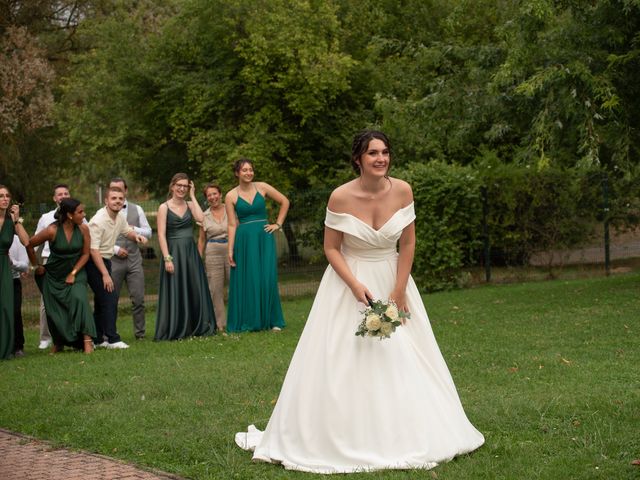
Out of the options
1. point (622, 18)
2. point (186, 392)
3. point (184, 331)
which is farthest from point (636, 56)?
point (186, 392)

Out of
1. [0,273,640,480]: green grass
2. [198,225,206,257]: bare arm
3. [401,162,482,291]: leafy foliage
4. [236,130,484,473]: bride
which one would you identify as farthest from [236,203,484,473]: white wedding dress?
[401,162,482,291]: leafy foliage

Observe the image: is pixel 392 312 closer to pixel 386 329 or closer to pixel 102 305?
pixel 386 329

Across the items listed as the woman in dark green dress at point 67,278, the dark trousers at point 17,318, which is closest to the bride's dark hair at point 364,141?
the woman in dark green dress at point 67,278

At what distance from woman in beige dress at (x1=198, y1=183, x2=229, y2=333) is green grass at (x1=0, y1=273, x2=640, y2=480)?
1312 millimetres

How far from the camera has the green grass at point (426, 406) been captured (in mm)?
6855

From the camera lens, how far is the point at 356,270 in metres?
7.34

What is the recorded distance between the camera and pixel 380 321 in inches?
269

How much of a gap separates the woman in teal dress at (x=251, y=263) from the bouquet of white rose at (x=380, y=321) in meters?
8.16

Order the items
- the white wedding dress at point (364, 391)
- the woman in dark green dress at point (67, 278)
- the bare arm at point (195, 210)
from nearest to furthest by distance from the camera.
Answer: the white wedding dress at point (364, 391) → the woman in dark green dress at point (67, 278) → the bare arm at point (195, 210)

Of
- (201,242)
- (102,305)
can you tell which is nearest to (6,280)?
(102,305)

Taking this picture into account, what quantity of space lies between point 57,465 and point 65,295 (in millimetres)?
6599

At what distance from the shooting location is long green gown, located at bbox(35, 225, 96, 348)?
13.7 meters

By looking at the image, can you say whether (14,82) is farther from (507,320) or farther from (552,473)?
(552,473)

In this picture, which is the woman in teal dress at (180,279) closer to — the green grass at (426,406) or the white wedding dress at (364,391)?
the green grass at (426,406)
